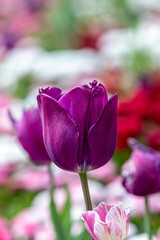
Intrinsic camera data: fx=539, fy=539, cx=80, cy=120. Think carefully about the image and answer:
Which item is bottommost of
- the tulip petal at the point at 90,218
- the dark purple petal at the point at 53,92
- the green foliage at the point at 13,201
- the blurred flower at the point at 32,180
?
the tulip petal at the point at 90,218

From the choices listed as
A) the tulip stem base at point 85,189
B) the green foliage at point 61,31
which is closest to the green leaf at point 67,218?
the tulip stem base at point 85,189

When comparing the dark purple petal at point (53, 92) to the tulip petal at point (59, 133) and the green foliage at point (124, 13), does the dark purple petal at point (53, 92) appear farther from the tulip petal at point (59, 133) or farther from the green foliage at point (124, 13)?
the green foliage at point (124, 13)

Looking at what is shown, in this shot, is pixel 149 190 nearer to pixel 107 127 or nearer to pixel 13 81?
pixel 107 127

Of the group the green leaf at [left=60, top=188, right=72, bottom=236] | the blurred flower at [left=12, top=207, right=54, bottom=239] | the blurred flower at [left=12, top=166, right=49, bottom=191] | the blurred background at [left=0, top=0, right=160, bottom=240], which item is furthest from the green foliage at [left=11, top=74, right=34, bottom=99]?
the green leaf at [left=60, top=188, right=72, bottom=236]

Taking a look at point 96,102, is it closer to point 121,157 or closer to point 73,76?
point 121,157

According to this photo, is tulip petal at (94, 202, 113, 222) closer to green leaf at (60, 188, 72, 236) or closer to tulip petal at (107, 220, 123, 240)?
tulip petal at (107, 220, 123, 240)

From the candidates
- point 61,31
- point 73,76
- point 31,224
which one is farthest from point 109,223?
point 61,31

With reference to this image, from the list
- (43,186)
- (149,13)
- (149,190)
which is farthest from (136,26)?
(149,190)
